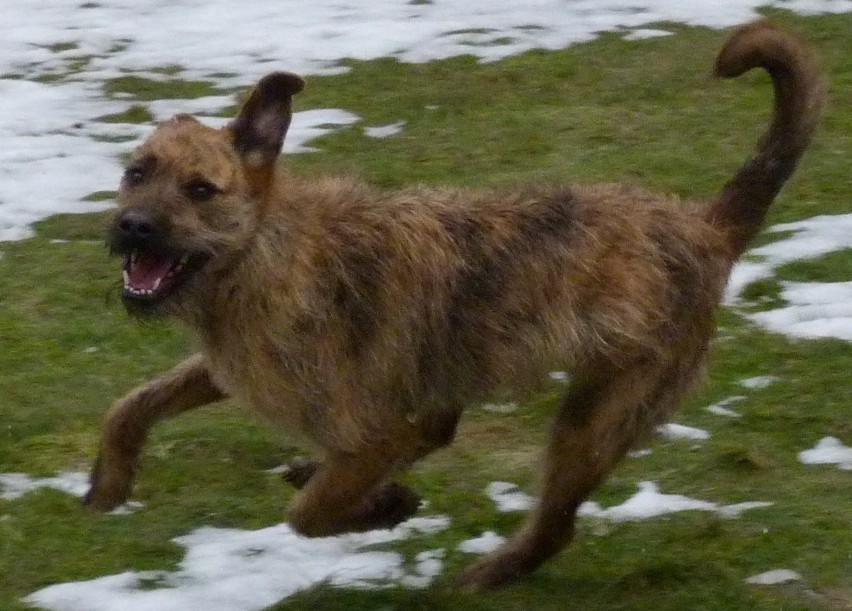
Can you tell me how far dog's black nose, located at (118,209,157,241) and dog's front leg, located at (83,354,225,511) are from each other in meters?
0.78

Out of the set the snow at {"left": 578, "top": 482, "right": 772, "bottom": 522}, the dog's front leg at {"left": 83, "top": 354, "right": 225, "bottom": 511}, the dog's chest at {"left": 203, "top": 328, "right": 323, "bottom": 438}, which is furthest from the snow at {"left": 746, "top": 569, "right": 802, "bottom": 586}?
the dog's front leg at {"left": 83, "top": 354, "right": 225, "bottom": 511}

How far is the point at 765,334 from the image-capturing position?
24.5 ft

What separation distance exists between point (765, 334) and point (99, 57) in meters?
6.13

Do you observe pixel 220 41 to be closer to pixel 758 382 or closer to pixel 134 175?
pixel 758 382

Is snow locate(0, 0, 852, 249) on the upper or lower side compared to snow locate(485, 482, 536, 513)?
upper

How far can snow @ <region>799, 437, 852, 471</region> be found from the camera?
6266 millimetres

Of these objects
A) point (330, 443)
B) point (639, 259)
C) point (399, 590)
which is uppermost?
point (639, 259)

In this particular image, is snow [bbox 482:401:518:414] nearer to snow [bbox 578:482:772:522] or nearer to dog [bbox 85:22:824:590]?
snow [bbox 578:482:772:522]

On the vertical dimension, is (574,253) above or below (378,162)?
above

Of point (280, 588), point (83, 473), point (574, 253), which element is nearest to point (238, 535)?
point (280, 588)

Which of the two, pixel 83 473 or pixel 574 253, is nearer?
pixel 574 253

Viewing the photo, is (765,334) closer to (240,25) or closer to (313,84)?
(313,84)

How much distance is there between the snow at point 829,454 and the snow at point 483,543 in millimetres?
1271

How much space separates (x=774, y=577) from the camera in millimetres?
5383
